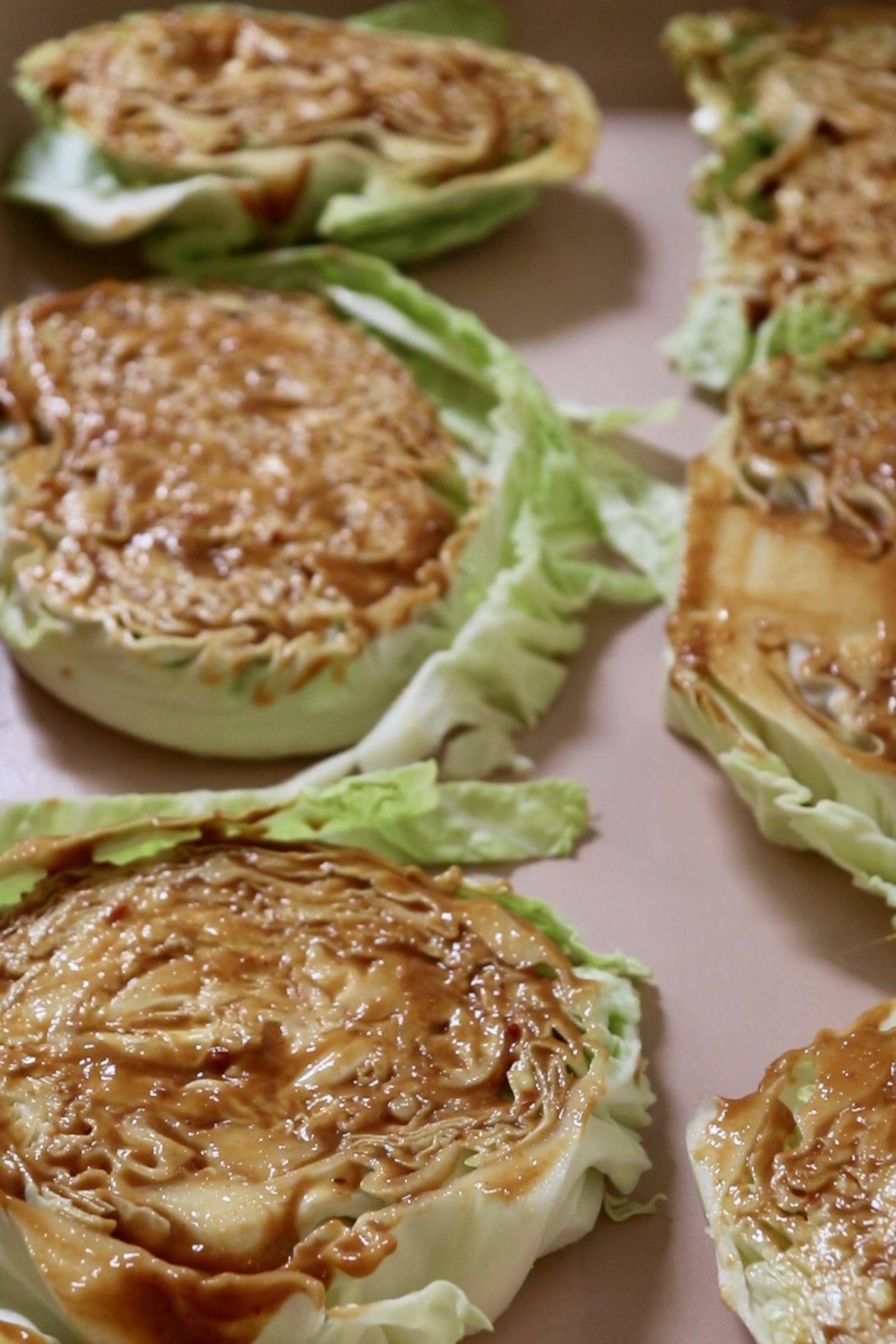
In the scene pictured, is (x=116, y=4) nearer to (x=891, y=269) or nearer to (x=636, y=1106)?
(x=891, y=269)

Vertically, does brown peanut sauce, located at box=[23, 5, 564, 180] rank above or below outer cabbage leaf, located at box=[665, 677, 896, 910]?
above

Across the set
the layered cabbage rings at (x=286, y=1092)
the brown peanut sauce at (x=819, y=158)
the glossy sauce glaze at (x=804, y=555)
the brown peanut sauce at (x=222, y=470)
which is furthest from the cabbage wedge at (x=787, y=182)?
the layered cabbage rings at (x=286, y=1092)

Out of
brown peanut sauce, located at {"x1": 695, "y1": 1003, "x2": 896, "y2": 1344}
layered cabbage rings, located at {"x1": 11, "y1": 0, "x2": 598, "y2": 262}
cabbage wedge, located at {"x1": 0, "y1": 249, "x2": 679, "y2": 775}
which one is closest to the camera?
brown peanut sauce, located at {"x1": 695, "y1": 1003, "x2": 896, "y2": 1344}

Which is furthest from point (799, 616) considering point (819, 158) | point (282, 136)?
point (282, 136)

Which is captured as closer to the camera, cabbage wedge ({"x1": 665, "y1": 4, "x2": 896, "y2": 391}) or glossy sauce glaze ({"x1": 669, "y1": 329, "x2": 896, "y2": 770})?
glossy sauce glaze ({"x1": 669, "y1": 329, "x2": 896, "y2": 770})

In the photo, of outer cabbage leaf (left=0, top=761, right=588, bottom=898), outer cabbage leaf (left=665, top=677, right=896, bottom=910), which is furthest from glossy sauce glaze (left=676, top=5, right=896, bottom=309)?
outer cabbage leaf (left=0, top=761, right=588, bottom=898)

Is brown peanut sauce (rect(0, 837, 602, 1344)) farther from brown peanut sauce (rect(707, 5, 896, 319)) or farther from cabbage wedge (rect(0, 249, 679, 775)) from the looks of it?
brown peanut sauce (rect(707, 5, 896, 319))

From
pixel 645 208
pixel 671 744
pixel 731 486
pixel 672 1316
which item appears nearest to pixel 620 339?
pixel 645 208
